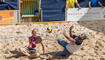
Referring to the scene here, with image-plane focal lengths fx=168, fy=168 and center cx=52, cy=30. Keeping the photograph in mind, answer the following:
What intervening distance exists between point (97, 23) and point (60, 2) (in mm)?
2440

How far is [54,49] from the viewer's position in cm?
521

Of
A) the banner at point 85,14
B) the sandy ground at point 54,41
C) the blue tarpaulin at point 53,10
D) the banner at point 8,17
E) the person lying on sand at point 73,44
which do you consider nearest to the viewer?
the person lying on sand at point 73,44

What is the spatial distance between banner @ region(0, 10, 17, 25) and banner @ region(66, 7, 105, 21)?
2.70m

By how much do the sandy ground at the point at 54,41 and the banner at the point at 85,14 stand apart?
506 mm

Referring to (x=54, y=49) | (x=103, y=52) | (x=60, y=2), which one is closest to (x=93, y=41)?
(x=103, y=52)

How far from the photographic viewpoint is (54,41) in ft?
19.4

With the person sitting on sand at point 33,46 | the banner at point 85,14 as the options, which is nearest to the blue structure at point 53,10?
the banner at point 85,14

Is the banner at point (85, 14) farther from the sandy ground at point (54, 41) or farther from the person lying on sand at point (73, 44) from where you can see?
the person lying on sand at point (73, 44)

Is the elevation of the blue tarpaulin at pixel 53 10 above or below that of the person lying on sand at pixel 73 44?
above

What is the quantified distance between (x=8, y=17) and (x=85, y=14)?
12.9 feet

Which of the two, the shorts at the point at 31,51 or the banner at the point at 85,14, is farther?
the banner at the point at 85,14

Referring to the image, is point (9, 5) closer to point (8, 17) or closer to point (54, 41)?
point (8, 17)

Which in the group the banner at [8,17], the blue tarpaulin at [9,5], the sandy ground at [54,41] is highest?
the blue tarpaulin at [9,5]

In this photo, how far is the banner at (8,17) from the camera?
315 inches
